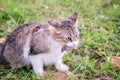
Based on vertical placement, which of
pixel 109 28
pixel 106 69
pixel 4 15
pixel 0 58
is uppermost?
pixel 4 15

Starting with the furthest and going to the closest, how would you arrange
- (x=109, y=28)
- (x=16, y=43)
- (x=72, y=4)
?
(x=72, y=4), (x=109, y=28), (x=16, y=43)

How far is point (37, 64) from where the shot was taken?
2.81m

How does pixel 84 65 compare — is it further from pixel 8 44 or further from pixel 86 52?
pixel 8 44

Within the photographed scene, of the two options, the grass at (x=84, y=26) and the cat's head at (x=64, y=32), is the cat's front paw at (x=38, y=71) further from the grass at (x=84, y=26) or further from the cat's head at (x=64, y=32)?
the cat's head at (x=64, y=32)

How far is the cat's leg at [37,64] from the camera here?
2.76m

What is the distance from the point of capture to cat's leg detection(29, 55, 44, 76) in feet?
9.07

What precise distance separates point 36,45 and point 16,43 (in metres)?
0.32

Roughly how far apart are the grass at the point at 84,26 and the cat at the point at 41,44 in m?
0.13

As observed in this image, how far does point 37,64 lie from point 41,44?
240mm

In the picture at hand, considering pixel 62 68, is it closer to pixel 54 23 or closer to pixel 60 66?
pixel 60 66

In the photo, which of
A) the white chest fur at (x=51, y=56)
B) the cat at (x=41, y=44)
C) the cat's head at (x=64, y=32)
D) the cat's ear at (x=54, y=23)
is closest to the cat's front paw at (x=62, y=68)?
the cat at (x=41, y=44)

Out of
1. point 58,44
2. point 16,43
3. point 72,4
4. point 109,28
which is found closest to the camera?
point 58,44

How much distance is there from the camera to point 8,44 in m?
3.00

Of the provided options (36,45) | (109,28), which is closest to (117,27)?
(109,28)
